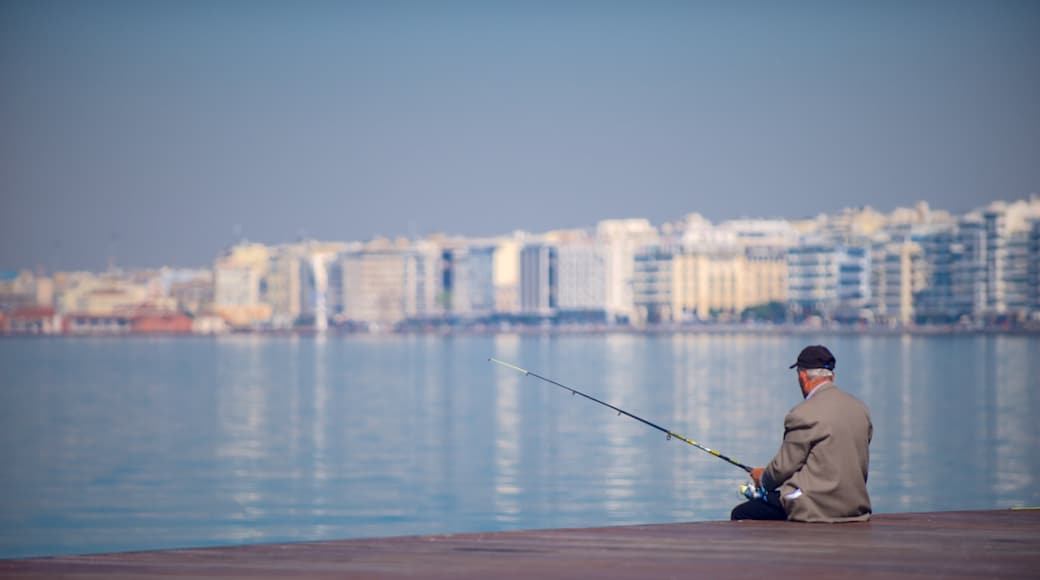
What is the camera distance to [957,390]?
51938mm

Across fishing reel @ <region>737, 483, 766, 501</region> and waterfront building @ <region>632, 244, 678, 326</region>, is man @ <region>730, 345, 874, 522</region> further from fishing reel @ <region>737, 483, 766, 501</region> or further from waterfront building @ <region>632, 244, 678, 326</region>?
waterfront building @ <region>632, 244, 678, 326</region>

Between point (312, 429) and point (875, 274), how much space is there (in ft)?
459

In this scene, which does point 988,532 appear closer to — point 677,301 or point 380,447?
point 380,447

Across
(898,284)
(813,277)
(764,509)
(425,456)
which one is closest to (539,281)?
(813,277)

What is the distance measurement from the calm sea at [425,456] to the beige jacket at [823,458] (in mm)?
9434

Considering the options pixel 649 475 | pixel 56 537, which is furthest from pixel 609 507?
pixel 56 537

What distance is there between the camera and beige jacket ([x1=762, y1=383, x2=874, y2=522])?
Result: 729 cm

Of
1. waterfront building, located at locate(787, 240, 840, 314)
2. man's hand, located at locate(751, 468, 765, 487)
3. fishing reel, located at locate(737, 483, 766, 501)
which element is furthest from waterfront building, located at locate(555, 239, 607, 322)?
man's hand, located at locate(751, 468, 765, 487)

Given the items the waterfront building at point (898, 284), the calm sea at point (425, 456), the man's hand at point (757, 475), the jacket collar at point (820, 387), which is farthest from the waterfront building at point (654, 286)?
the jacket collar at point (820, 387)

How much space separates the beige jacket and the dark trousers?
17 cm

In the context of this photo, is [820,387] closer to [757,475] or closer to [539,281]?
[757,475]

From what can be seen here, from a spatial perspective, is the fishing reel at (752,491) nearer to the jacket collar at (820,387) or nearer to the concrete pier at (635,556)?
the concrete pier at (635,556)

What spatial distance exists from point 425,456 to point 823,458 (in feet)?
65.4

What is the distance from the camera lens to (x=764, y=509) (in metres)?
7.79
